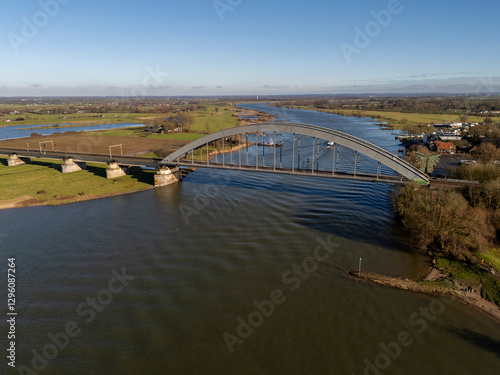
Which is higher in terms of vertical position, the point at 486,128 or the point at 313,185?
the point at 486,128

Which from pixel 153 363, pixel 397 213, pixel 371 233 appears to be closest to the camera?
pixel 153 363

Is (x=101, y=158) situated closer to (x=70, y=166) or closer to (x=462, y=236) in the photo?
(x=70, y=166)

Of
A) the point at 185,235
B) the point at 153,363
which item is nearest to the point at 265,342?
the point at 153,363

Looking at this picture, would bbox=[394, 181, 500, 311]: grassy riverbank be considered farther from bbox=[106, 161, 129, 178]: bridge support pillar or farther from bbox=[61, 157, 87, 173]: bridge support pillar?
bbox=[61, 157, 87, 173]: bridge support pillar

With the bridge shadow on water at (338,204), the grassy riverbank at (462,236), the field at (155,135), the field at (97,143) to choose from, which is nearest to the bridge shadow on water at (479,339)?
the grassy riverbank at (462,236)

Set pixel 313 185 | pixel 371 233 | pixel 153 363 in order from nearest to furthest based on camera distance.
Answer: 1. pixel 153 363
2. pixel 371 233
3. pixel 313 185

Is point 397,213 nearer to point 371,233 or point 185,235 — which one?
point 371,233
